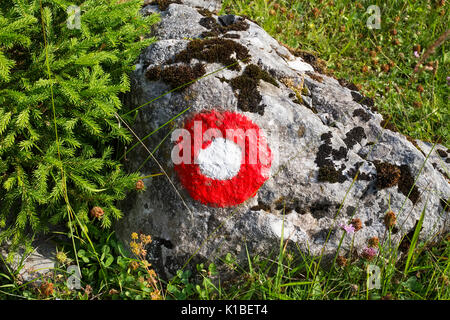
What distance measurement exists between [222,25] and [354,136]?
1.83 metres

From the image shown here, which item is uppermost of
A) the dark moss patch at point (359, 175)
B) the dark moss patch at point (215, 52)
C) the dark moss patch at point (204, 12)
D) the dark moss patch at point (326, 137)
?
the dark moss patch at point (204, 12)

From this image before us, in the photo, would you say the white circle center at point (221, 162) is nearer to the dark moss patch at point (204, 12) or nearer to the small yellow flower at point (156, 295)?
the small yellow flower at point (156, 295)

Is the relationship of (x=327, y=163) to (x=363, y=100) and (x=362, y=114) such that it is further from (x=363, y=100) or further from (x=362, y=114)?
(x=363, y=100)

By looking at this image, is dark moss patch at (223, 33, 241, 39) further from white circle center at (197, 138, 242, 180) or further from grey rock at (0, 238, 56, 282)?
grey rock at (0, 238, 56, 282)

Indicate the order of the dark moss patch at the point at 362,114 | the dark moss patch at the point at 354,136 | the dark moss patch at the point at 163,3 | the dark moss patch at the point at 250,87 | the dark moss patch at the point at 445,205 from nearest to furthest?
the dark moss patch at the point at 250,87, the dark moss patch at the point at 445,205, the dark moss patch at the point at 354,136, the dark moss patch at the point at 362,114, the dark moss patch at the point at 163,3

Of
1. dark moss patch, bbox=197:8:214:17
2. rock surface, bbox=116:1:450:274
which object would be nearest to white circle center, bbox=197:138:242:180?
rock surface, bbox=116:1:450:274

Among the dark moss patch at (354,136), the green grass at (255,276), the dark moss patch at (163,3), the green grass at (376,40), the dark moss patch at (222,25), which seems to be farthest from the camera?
the green grass at (376,40)

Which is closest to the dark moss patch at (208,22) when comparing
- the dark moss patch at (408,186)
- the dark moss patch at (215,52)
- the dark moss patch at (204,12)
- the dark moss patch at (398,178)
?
the dark moss patch at (204,12)

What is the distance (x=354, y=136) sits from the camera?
12.1 feet

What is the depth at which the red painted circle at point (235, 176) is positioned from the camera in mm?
3250

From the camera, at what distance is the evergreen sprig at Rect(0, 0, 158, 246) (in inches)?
120

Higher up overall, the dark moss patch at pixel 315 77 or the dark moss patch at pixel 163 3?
the dark moss patch at pixel 163 3

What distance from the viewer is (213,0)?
16.0 feet

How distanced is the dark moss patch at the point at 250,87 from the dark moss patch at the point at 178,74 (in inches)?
12.4
